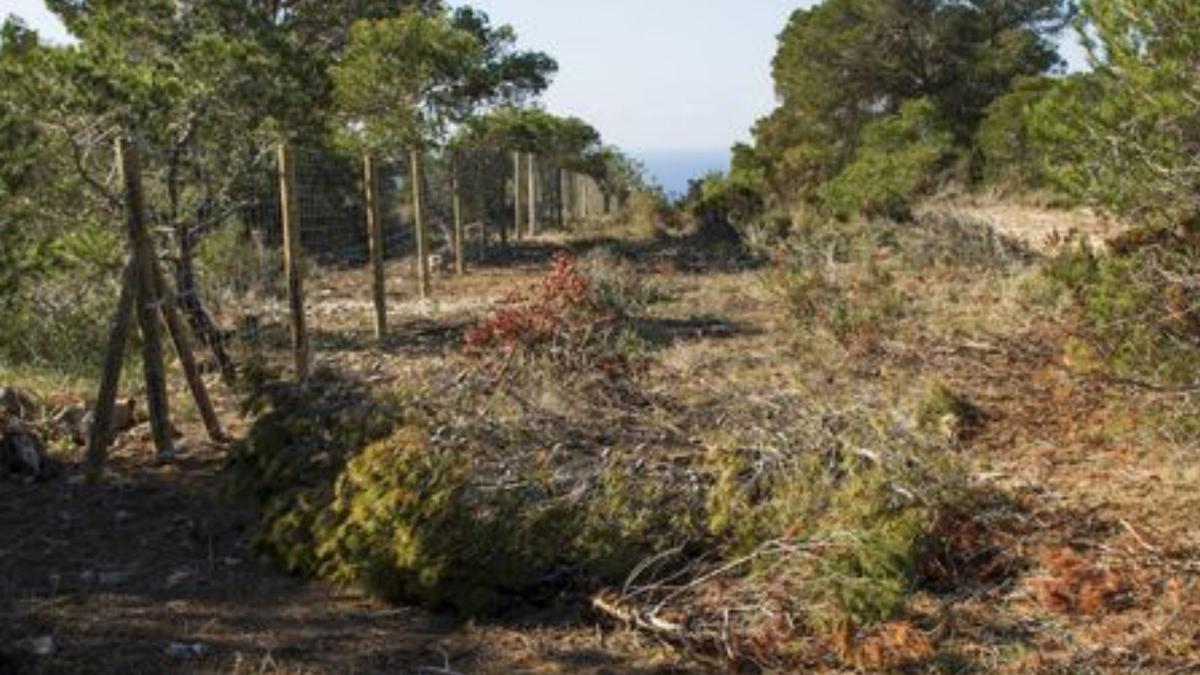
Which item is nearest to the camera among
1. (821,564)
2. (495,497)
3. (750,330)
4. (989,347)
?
(821,564)

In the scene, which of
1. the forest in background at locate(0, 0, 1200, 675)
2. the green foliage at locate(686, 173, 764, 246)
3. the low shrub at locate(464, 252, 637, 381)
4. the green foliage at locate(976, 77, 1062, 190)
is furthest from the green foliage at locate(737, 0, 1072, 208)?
the low shrub at locate(464, 252, 637, 381)

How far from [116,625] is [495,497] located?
1.39 m

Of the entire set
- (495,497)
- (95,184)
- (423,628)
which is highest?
(95,184)

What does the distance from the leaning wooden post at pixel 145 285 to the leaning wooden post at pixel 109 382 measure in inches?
3.8

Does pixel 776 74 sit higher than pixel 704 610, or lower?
higher

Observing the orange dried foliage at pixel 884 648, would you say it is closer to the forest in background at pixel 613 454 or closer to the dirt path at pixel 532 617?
the forest in background at pixel 613 454

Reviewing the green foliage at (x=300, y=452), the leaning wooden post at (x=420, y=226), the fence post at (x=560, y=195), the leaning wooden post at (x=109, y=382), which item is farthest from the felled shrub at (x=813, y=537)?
the fence post at (x=560, y=195)

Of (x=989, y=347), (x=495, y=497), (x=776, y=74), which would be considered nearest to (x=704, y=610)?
(x=495, y=497)

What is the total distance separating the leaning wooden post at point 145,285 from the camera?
20.5 feet

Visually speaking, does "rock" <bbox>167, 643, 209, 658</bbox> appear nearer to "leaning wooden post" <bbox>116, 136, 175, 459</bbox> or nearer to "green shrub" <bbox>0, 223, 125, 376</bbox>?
"leaning wooden post" <bbox>116, 136, 175, 459</bbox>

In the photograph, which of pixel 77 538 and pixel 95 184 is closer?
pixel 77 538

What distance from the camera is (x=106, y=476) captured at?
6383 mm

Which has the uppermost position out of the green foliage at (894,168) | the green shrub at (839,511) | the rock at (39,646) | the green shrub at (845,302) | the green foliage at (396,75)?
the green foliage at (396,75)

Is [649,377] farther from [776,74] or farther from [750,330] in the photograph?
[776,74]
